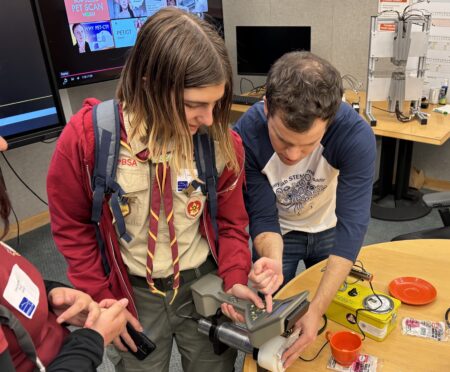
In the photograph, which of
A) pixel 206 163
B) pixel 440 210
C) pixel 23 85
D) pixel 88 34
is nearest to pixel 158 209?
pixel 206 163

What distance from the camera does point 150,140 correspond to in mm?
976

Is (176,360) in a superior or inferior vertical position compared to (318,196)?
inferior

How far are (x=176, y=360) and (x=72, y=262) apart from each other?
1.11 meters

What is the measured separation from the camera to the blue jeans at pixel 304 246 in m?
1.58

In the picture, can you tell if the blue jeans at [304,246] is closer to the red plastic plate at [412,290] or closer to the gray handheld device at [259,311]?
the red plastic plate at [412,290]

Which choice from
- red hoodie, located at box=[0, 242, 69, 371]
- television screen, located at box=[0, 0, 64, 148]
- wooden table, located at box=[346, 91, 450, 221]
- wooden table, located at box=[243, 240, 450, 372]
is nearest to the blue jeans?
wooden table, located at box=[243, 240, 450, 372]

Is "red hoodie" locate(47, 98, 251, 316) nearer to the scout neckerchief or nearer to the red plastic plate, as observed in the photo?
the scout neckerchief

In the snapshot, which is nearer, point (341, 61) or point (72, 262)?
point (72, 262)

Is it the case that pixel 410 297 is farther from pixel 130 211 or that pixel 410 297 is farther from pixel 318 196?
pixel 130 211

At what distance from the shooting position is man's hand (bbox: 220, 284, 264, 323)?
3.52ft

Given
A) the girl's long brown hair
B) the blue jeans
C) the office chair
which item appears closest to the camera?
the girl's long brown hair

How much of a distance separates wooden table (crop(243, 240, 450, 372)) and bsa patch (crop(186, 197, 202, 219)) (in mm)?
381

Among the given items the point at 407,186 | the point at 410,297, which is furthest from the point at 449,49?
the point at 410,297

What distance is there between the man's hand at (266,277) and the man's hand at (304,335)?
11 centimetres
